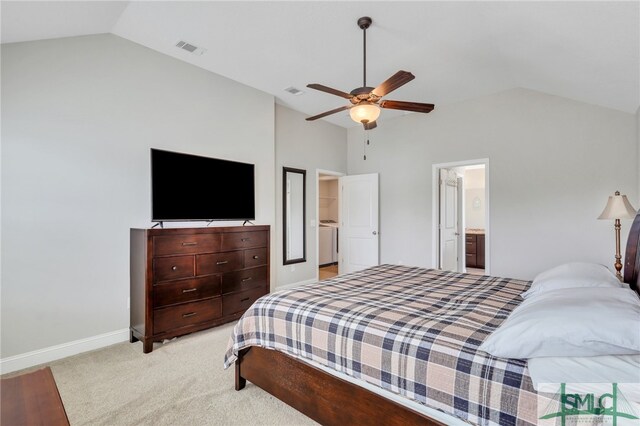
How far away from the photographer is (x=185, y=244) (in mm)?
3109

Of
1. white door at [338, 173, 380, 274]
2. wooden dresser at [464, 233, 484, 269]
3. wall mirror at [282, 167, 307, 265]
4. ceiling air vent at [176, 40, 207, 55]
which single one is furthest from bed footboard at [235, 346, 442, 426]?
wooden dresser at [464, 233, 484, 269]

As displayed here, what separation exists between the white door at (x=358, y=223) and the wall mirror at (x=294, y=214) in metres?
1.07

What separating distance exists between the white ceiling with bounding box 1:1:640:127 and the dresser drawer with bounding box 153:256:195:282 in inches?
85.3

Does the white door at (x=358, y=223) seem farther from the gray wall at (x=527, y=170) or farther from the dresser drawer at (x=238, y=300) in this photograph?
the dresser drawer at (x=238, y=300)

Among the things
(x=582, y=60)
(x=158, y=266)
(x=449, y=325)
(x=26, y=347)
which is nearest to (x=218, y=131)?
(x=158, y=266)

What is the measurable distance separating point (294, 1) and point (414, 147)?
3.44 metres

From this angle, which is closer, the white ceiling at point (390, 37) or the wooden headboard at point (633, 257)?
the wooden headboard at point (633, 257)

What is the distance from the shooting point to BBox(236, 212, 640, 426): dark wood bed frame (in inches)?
58.3

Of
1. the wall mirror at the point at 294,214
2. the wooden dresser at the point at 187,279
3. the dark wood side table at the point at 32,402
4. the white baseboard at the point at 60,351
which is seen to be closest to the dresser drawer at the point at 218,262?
the wooden dresser at the point at 187,279

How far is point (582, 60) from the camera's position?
9.23 feet

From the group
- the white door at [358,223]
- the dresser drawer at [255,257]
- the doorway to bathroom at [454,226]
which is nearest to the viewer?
the dresser drawer at [255,257]

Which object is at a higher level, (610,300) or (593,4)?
(593,4)

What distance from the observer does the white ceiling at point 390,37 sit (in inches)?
93.1

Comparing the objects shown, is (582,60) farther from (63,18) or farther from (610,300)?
(63,18)
